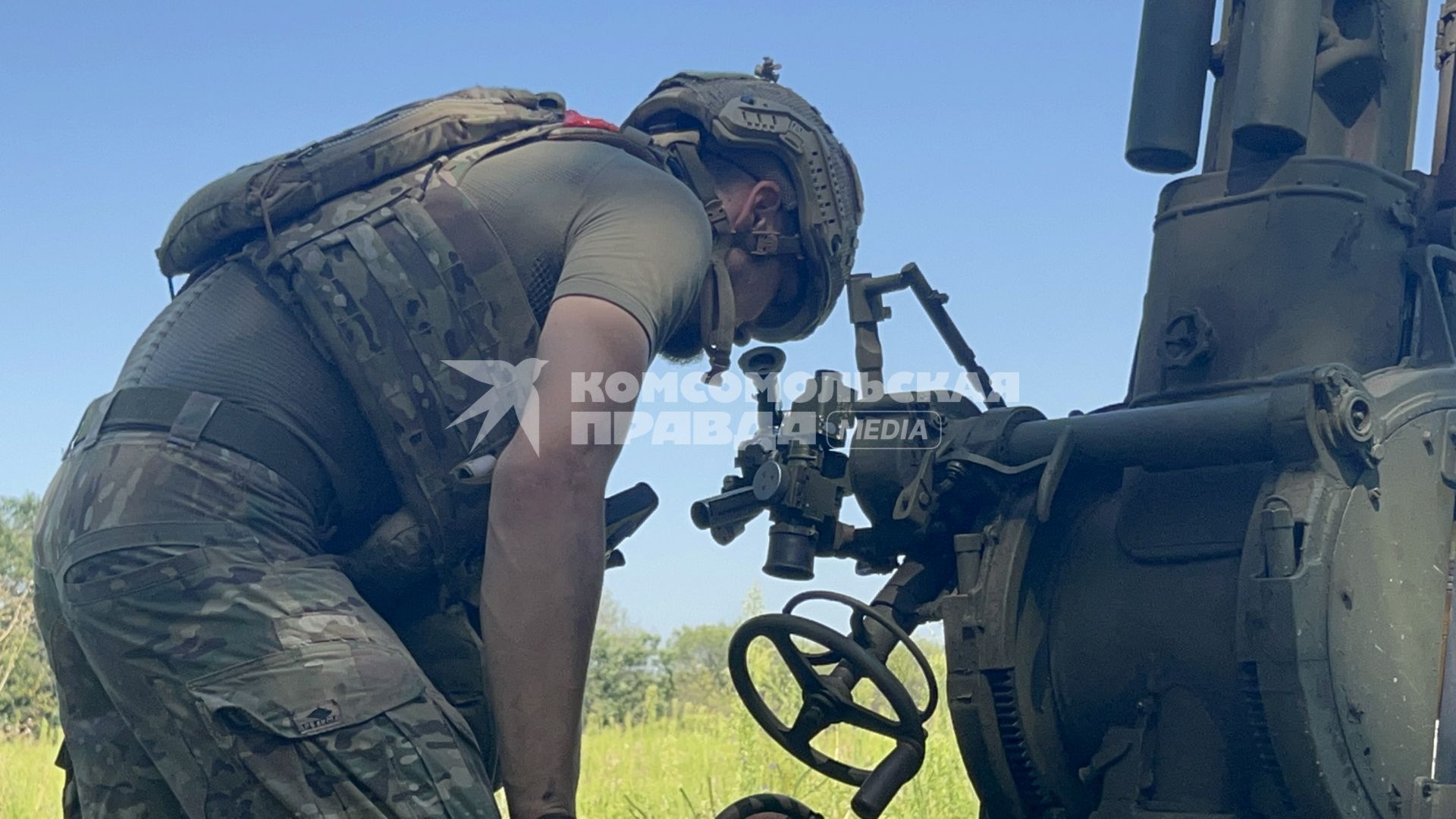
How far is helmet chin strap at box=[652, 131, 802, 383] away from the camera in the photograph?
3.23 metres

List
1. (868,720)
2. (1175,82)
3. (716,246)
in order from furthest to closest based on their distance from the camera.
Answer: (1175,82)
(868,720)
(716,246)

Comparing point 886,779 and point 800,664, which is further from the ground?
point 800,664

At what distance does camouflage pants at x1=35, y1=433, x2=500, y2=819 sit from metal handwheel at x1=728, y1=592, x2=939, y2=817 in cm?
119

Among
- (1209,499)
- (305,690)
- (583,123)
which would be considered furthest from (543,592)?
(1209,499)

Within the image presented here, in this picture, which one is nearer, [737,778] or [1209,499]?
[1209,499]

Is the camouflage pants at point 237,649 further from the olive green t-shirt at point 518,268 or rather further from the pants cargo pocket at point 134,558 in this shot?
the olive green t-shirt at point 518,268

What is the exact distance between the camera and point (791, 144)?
3494mm

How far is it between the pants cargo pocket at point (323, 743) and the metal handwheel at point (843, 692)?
1.26 m

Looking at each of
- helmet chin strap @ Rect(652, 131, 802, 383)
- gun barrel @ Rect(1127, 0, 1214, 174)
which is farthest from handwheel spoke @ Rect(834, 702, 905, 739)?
gun barrel @ Rect(1127, 0, 1214, 174)

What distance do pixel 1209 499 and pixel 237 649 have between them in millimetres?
2155

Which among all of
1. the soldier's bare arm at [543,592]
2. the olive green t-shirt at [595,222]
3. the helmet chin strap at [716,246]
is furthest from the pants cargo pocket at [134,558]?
the helmet chin strap at [716,246]

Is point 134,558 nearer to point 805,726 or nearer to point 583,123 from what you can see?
point 583,123

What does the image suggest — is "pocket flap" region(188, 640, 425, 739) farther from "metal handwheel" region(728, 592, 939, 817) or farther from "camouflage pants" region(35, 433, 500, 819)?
"metal handwheel" region(728, 592, 939, 817)

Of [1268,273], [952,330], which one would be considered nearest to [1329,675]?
[1268,273]
